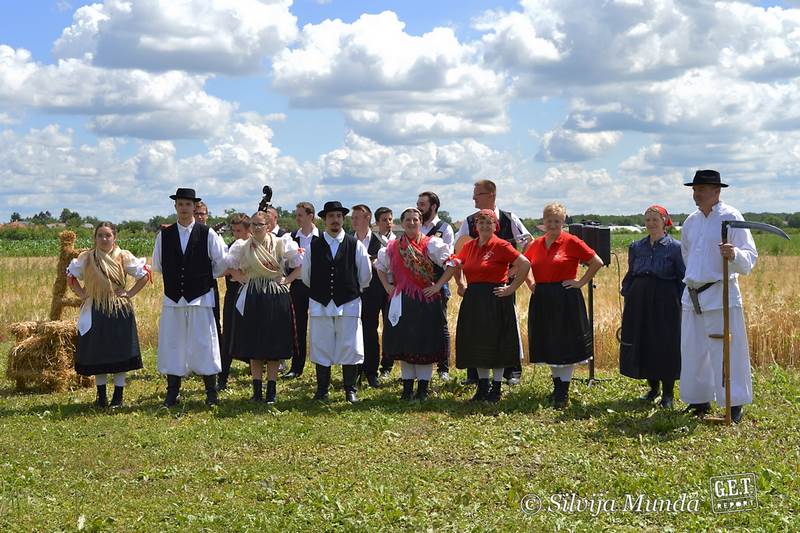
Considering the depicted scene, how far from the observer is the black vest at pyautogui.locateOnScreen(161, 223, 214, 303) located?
8.84 meters

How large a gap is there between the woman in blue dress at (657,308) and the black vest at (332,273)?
2879 millimetres

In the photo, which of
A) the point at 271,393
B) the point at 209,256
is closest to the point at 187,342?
the point at 209,256

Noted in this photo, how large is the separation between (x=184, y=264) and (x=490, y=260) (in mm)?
3100

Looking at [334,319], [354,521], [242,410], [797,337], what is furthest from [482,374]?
[797,337]

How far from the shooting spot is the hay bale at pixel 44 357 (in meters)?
10.2

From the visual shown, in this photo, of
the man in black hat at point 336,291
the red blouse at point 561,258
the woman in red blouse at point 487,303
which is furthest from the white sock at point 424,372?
the red blouse at point 561,258

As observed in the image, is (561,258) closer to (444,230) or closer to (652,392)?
(652,392)

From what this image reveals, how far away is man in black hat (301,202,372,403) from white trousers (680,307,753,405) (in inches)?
127

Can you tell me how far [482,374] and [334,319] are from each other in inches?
64.8

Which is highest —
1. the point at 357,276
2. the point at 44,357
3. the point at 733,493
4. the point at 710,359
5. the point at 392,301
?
the point at 357,276

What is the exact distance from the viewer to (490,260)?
342 inches

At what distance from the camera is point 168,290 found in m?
8.91

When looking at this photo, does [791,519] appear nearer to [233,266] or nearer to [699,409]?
[699,409]

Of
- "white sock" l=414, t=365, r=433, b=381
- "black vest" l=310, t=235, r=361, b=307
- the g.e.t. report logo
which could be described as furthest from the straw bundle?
the g.e.t. report logo
